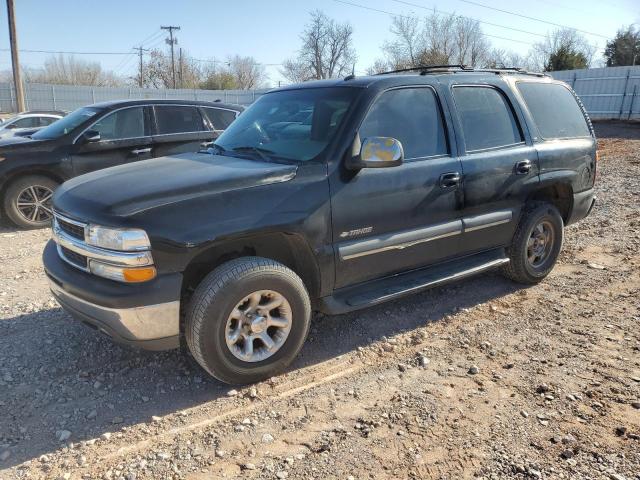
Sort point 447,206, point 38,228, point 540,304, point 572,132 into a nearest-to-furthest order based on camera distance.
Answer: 1. point 447,206
2. point 540,304
3. point 572,132
4. point 38,228

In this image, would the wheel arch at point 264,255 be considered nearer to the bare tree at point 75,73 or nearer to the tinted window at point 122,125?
the tinted window at point 122,125

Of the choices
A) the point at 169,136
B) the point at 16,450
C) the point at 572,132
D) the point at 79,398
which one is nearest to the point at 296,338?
the point at 79,398

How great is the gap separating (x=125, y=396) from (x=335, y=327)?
→ 5.57 feet

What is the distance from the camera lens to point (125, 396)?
129 inches

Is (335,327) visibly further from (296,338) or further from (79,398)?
(79,398)

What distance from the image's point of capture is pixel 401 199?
3789mm

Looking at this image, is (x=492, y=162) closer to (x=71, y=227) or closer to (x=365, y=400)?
(x=365, y=400)

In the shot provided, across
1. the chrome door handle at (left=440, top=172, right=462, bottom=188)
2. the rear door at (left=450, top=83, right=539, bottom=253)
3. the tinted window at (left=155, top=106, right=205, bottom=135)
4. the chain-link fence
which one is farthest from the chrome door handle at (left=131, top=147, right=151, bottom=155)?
the chain-link fence

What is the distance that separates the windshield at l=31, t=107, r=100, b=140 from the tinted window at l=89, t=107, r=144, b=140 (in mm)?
214

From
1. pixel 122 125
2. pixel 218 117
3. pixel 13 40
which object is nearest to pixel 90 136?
pixel 122 125

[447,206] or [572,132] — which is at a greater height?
[572,132]

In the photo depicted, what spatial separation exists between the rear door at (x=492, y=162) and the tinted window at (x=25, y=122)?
14.9m

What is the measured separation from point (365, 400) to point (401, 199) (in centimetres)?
145

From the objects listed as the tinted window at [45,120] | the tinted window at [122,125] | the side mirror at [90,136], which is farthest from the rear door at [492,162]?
the tinted window at [45,120]
